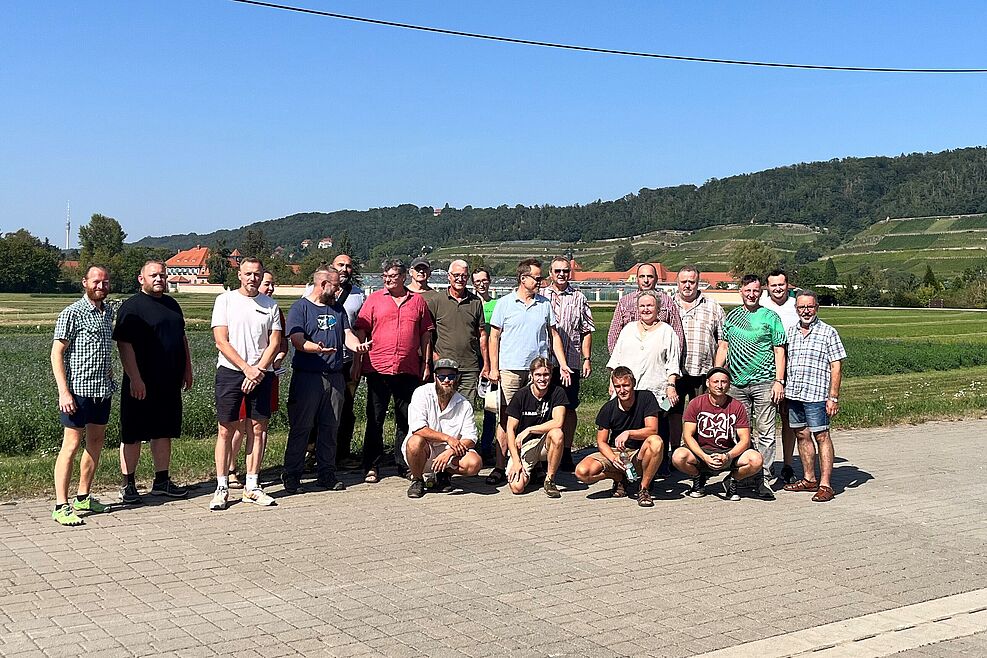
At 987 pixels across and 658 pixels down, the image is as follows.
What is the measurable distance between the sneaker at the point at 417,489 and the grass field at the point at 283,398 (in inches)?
84.0

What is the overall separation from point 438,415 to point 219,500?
2112 mm

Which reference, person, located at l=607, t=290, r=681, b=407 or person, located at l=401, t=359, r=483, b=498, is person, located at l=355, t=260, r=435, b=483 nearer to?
person, located at l=401, t=359, r=483, b=498

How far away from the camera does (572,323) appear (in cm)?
1047

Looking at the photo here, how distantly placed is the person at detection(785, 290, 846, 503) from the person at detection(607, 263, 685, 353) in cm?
113

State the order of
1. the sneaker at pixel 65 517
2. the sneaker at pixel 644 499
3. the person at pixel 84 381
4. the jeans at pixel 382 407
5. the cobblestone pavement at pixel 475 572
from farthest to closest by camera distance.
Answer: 1. the jeans at pixel 382 407
2. the sneaker at pixel 644 499
3. the person at pixel 84 381
4. the sneaker at pixel 65 517
5. the cobblestone pavement at pixel 475 572

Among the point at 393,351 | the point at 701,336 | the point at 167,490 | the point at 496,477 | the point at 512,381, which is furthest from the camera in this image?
the point at 701,336

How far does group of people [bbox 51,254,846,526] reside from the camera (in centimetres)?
865

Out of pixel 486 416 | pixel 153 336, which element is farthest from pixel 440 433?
pixel 153 336

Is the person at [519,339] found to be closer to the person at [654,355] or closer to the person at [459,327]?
the person at [459,327]

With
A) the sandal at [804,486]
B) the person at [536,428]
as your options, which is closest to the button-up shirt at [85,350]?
the person at [536,428]

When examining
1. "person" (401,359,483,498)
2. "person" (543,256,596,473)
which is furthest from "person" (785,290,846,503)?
"person" (401,359,483,498)

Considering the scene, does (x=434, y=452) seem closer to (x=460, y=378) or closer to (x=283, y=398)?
(x=460, y=378)

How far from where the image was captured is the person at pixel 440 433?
9211 mm

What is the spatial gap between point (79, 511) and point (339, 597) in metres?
3.05
